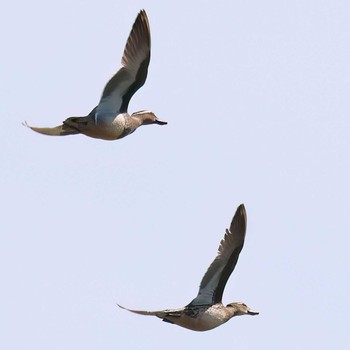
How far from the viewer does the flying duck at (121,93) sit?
34.1m

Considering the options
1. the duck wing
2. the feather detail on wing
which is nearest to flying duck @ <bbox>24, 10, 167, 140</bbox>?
the duck wing

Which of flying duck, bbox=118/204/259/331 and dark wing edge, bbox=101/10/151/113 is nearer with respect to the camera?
dark wing edge, bbox=101/10/151/113

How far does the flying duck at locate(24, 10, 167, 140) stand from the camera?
3406 cm

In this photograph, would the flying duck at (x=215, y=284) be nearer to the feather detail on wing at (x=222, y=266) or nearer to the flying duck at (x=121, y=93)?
the feather detail on wing at (x=222, y=266)

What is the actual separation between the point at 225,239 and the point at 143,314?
2322 millimetres

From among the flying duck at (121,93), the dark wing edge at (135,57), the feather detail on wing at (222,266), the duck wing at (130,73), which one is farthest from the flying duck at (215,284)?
the dark wing edge at (135,57)

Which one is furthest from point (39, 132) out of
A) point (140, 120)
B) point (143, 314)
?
point (143, 314)

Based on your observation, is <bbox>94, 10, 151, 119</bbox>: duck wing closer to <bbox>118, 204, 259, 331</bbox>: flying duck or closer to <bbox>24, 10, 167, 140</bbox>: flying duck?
<bbox>24, 10, 167, 140</bbox>: flying duck

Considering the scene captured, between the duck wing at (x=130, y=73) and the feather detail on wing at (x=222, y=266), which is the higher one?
the duck wing at (x=130, y=73)

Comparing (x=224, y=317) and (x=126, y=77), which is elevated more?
(x=126, y=77)

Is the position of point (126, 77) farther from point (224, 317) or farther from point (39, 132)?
point (224, 317)

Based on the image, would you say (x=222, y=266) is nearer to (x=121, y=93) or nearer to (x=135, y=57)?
(x=121, y=93)

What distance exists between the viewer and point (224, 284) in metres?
35.7

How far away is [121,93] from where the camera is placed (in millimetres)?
34500
